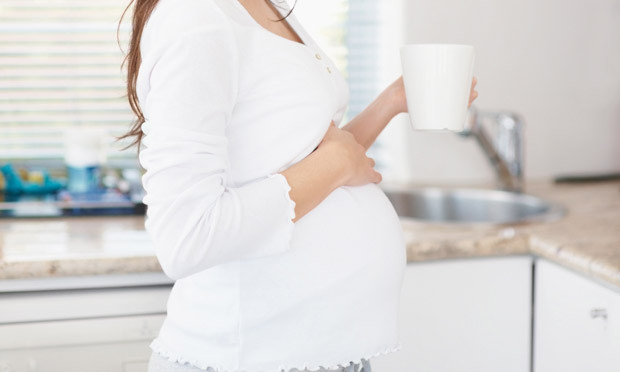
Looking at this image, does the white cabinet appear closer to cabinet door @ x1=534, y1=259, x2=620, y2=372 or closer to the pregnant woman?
the pregnant woman

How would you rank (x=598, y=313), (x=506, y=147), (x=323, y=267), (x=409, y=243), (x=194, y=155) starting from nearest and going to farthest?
(x=194, y=155) < (x=323, y=267) < (x=598, y=313) < (x=409, y=243) < (x=506, y=147)

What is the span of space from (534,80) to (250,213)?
1.60 m

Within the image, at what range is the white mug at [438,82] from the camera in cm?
93

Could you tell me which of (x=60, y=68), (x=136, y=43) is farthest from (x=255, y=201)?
(x=60, y=68)

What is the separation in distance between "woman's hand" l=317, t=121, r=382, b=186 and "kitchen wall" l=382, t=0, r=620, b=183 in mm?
1173

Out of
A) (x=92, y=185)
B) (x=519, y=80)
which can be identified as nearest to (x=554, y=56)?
(x=519, y=80)

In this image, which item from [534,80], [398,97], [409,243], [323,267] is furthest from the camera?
[534,80]

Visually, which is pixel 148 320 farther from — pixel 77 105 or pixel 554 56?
pixel 554 56

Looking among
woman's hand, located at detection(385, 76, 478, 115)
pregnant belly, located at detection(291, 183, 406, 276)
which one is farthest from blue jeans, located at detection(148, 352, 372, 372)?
woman's hand, located at detection(385, 76, 478, 115)

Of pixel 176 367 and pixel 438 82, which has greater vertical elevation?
pixel 438 82

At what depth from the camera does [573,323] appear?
1345mm

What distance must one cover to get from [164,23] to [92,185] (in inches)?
45.9

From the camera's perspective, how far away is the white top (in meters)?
0.75

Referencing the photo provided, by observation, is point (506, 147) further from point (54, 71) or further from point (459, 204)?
point (54, 71)
